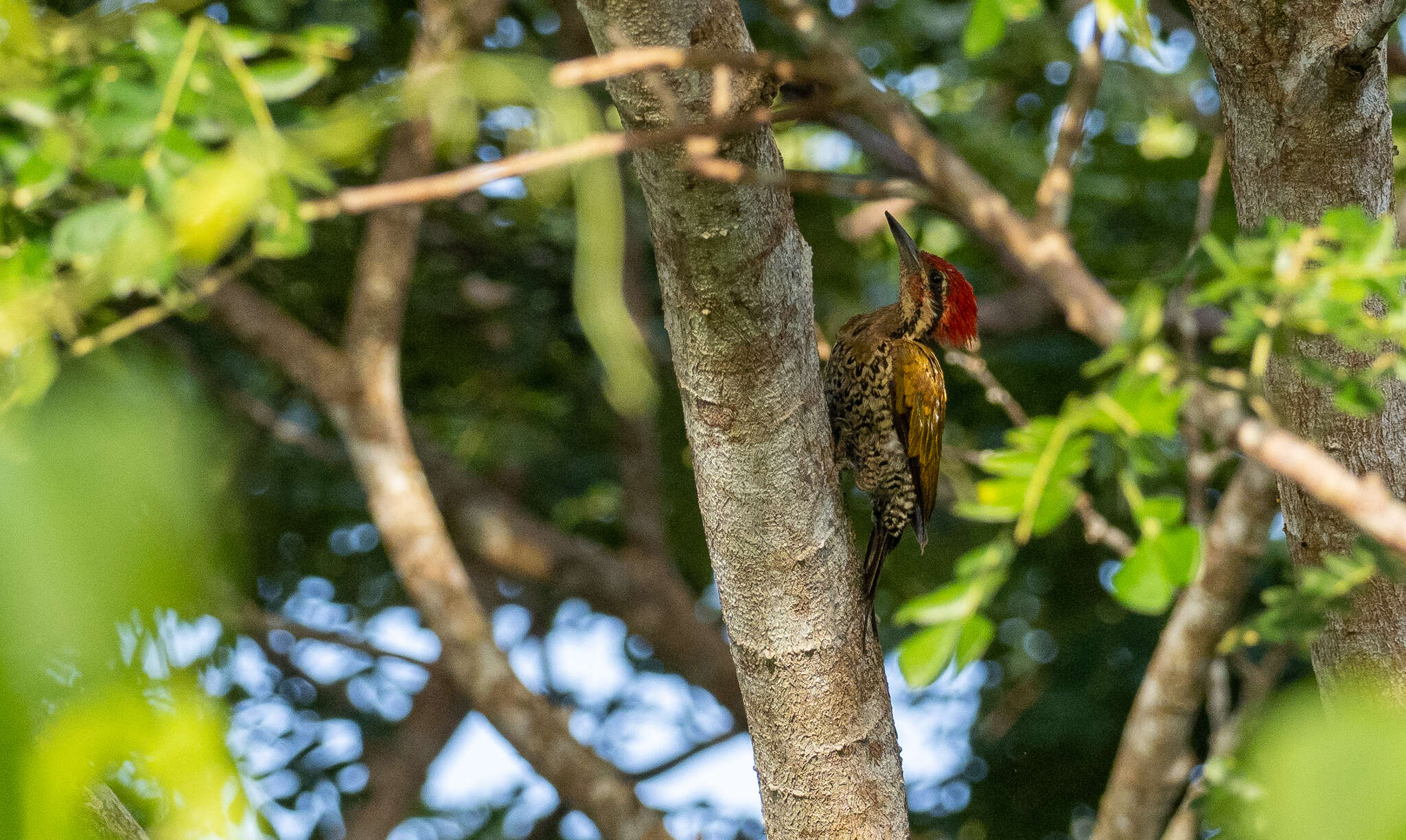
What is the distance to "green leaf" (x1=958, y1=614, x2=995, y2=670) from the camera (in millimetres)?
1084

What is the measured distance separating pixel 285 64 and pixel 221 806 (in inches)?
74.2

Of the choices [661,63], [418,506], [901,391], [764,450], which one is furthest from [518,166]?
[418,506]

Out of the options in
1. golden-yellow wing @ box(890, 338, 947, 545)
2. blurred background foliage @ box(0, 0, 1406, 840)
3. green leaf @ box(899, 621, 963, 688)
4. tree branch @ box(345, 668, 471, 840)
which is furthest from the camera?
tree branch @ box(345, 668, 471, 840)

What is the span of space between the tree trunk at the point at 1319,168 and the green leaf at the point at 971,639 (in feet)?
3.14

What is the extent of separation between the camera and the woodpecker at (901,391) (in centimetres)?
281

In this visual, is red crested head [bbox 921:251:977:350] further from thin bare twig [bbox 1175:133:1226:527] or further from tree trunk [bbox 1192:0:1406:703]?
tree trunk [bbox 1192:0:1406:703]

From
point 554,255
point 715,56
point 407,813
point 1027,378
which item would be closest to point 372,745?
point 407,813

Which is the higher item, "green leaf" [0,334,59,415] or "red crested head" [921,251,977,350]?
"green leaf" [0,334,59,415]

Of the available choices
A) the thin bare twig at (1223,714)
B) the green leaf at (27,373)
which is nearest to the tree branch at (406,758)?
the thin bare twig at (1223,714)

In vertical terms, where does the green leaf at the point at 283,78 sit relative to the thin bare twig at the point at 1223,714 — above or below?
above

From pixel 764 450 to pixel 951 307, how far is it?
1.42 m

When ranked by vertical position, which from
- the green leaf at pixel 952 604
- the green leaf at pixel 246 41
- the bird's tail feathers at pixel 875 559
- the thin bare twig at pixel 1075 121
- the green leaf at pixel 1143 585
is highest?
the green leaf at pixel 1143 585

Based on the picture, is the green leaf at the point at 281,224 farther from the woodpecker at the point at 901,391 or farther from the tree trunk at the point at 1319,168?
the tree trunk at the point at 1319,168

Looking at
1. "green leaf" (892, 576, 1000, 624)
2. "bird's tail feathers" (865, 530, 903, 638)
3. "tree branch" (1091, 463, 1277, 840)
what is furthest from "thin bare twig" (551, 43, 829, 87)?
"tree branch" (1091, 463, 1277, 840)
